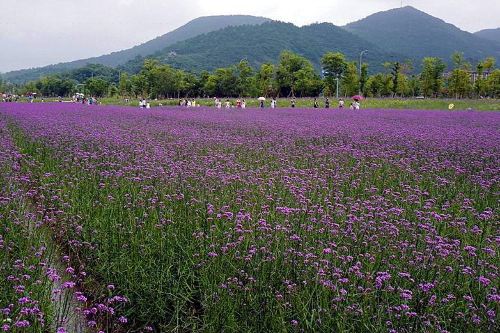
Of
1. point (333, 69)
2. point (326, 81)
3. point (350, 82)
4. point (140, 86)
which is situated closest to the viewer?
point (350, 82)

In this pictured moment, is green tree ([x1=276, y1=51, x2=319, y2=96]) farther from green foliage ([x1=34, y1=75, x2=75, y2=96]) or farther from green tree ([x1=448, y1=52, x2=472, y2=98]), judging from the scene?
green foliage ([x1=34, y1=75, x2=75, y2=96])

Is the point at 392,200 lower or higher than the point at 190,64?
lower

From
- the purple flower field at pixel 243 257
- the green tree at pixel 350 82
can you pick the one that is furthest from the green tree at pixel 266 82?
the purple flower field at pixel 243 257

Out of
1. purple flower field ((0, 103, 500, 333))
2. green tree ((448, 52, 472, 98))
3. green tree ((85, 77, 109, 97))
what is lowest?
purple flower field ((0, 103, 500, 333))

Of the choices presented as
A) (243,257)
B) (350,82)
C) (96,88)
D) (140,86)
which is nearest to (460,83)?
(350,82)

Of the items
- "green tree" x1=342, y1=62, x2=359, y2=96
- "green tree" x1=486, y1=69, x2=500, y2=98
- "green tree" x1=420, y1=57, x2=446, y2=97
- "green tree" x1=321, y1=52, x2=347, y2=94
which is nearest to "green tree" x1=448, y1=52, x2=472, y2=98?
"green tree" x1=420, y1=57, x2=446, y2=97

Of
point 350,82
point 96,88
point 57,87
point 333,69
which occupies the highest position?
point 57,87

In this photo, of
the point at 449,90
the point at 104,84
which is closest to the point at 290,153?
the point at 449,90

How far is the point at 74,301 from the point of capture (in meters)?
3.96

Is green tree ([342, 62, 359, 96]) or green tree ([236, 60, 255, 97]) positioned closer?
green tree ([342, 62, 359, 96])

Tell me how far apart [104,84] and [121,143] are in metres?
89.9

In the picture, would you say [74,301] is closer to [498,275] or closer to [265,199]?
[265,199]

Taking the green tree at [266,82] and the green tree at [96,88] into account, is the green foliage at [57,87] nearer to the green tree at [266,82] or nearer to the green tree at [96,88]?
the green tree at [96,88]

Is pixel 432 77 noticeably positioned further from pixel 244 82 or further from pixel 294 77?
pixel 244 82
